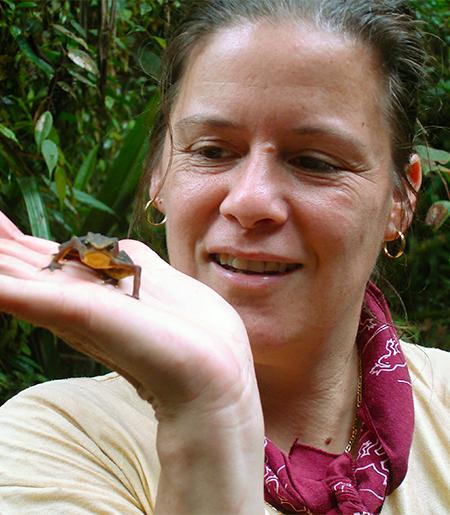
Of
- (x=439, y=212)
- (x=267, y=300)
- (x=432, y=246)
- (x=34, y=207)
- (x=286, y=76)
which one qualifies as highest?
(x=286, y=76)

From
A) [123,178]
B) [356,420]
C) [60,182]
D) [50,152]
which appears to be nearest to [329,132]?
[356,420]

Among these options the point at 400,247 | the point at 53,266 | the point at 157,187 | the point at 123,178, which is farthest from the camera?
the point at 123,178

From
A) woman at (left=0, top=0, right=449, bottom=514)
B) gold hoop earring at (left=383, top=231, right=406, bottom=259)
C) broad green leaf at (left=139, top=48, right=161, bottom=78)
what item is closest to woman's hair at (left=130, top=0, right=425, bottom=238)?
woman at (left=0, top=0, right=449, bottom=514)

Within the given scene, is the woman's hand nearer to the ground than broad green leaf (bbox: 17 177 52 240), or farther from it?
farther from it

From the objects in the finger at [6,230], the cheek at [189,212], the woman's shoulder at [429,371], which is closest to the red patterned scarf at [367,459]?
the woman's shoulder at [429,371]

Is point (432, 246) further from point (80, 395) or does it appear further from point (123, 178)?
point (80, 395)

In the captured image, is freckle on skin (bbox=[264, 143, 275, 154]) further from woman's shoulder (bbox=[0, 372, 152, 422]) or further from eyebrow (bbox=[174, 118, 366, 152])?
woman's shoulder (bbox=[0, 372, 152, 422])

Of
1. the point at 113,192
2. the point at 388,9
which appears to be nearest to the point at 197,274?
the point at 388,9
